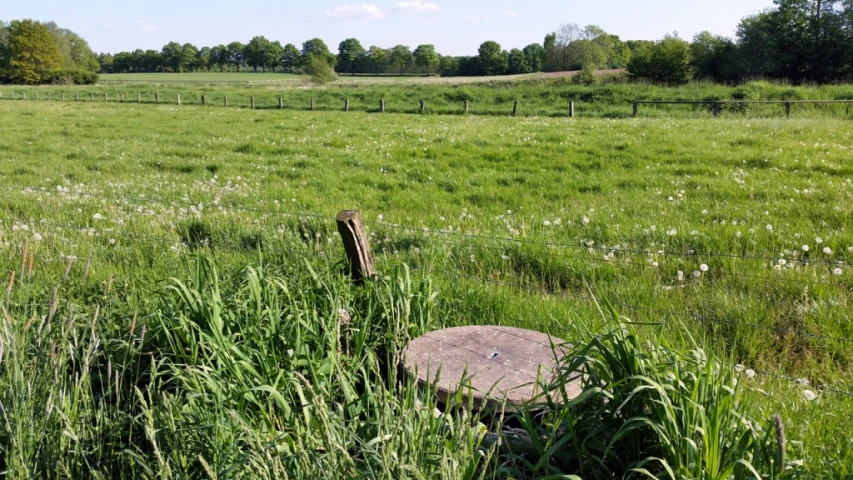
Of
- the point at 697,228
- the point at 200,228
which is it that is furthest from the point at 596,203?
the point at 200,228

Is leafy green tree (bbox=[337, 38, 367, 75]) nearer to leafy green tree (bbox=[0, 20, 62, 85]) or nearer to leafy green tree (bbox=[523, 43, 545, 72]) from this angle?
leafy green tree (bbox=[523, 43, 545, 72])

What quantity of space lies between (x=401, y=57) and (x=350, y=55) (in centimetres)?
1462

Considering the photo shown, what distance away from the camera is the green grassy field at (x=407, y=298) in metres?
2.88

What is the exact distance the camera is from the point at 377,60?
148 meters

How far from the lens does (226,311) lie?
4219 mm

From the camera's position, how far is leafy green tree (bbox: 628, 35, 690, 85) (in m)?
48.9

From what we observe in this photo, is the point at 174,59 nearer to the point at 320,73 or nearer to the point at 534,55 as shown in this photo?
the point at 534,55

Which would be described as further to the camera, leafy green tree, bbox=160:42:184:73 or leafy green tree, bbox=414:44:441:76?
leafy green tree, bbox=160:42:184:73

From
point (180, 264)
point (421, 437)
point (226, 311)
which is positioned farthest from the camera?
point (180, 264)

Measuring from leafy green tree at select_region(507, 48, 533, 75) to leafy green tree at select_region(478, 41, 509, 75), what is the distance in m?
1.01

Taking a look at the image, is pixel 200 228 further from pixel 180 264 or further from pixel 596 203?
pixel 596 203

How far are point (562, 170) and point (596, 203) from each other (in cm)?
331

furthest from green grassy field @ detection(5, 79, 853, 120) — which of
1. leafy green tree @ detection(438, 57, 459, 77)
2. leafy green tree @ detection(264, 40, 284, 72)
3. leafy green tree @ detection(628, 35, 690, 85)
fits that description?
leafy green tree @ detection(264, 40, 284, 72)

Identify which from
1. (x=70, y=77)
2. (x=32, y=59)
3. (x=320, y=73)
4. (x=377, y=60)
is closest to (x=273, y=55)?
(x=377, y=60)
